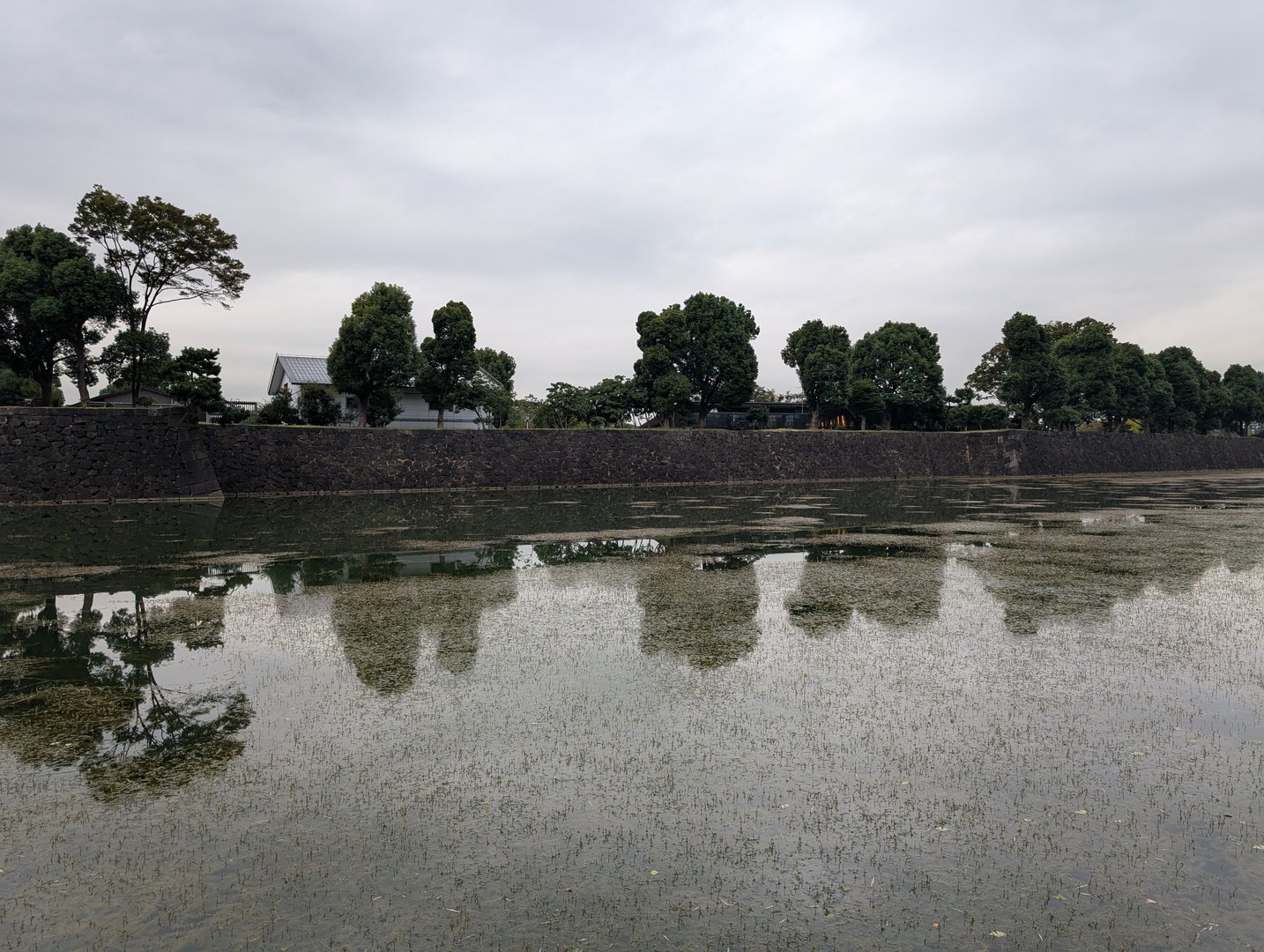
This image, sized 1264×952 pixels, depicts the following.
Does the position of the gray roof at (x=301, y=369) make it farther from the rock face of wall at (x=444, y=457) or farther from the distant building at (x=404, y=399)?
the rock face of wall at (x=444, y=457)

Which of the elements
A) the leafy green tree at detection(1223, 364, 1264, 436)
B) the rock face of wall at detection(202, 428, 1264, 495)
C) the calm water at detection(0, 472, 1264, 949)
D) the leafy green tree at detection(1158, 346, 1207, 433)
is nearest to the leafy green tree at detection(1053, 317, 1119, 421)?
the rock face of wall at detection(202, 428, 1264, 495)

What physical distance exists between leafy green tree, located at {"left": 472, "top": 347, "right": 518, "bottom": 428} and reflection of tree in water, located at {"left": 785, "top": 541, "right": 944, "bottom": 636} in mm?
26763

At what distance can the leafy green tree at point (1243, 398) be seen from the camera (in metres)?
73.7

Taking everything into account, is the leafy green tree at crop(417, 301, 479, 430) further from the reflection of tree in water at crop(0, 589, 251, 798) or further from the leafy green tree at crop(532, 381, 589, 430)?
the reflection of tree in water at crop(0, 589, 251, 798)

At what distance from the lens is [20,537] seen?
1560 centimetres

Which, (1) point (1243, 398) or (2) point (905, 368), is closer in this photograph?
(2) point (905, 368)

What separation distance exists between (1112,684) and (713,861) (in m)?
4.46

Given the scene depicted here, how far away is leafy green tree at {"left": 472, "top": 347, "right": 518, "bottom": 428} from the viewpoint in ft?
128

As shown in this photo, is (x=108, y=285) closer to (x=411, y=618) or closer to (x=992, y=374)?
(x=411, y=618)

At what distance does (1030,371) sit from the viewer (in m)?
49.8

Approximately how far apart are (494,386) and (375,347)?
1328 cm

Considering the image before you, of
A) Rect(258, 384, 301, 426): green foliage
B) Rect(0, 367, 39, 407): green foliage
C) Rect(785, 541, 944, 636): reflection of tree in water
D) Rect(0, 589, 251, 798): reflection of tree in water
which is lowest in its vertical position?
Rect(785, 541, 944, 636): reflection of tree in water

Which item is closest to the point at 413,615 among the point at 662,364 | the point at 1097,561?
the point at 1097,561

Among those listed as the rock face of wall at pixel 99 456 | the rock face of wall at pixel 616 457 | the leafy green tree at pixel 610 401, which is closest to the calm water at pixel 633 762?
the rock face of wall at pixel 99 456
